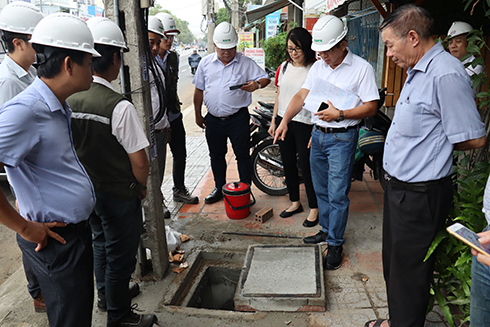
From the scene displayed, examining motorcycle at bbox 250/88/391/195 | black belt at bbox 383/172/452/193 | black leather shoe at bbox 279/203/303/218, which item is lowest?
black leather shoe at bbox 279/203/303/218

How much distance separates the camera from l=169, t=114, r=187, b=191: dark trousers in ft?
16.1

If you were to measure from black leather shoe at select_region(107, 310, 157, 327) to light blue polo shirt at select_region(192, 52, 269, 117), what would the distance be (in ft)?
8.43

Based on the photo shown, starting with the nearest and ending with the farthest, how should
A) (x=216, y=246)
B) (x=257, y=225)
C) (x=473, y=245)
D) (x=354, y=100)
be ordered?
1. (x=473, y=245)
2. (x=354, y=100)
3. (x=216, y=246)
4. (x=257, y=225)

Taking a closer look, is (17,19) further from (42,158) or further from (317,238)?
(317,238)

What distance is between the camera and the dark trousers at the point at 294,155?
13.7 feet

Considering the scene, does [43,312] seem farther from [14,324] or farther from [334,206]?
[334,206]

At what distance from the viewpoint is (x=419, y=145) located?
83.9 inches

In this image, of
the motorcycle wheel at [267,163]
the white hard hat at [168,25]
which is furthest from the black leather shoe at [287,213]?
the white hard hat at [168,25]

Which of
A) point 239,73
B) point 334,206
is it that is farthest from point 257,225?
point 239,73

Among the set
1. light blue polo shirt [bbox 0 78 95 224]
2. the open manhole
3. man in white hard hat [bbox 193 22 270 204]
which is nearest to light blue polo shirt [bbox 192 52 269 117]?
man in white hard hat [bbox 193 22 270 204]

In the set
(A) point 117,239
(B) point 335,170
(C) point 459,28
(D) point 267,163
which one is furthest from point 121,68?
(C) point 459,28

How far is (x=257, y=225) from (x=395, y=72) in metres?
3.34

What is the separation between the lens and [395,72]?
19.3 feet

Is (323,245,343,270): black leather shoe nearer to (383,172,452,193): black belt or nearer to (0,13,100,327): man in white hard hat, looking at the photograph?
(383,172,452,193): black belt
